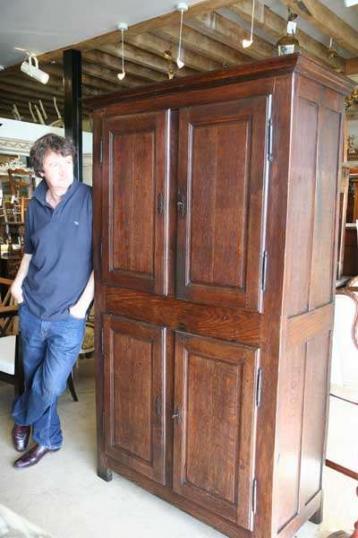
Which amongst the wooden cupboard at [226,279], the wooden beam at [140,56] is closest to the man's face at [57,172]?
the wooden cupboard at [226,279]

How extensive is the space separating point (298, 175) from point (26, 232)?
154 centimetres

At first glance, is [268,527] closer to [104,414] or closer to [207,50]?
[104,414]

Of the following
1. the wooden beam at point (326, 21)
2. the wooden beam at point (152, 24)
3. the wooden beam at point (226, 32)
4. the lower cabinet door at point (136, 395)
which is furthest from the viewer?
the wooden beam at point (226, 32)

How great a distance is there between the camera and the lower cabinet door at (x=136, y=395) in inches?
76.5

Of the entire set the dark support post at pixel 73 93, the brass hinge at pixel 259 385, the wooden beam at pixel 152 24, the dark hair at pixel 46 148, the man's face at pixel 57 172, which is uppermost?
the wooden beam at pixel 152 24

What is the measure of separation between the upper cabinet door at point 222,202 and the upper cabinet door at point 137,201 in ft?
0.30

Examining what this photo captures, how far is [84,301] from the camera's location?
2.29 meters

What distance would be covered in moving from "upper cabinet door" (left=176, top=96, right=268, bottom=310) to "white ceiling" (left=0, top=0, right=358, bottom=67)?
4.26 feet

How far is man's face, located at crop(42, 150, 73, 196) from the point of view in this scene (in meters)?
2.22

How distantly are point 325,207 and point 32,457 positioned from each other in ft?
6.35

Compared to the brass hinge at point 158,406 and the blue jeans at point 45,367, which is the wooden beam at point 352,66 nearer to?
the blue jeans at point 45,367

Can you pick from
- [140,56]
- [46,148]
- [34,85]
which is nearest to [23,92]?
[34,85]

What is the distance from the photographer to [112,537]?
6.19 ft

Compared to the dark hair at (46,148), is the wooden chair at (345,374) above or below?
below
